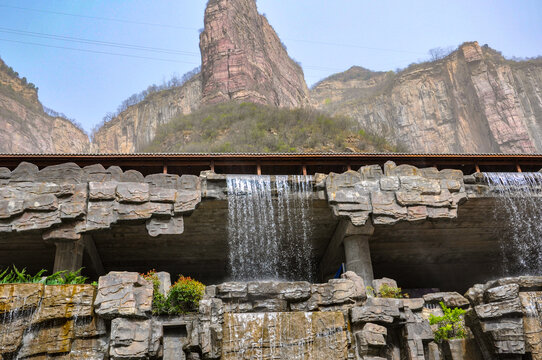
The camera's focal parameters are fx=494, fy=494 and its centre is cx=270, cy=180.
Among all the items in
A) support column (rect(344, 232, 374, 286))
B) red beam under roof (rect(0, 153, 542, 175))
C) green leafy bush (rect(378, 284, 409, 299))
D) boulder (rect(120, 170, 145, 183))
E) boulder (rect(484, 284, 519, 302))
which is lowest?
boulder (rect(484, 284, 519, 302))

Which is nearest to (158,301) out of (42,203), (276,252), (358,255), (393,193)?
(42,203)

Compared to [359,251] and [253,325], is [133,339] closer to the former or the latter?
[253,325]

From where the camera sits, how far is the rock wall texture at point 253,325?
→ 10242 mm

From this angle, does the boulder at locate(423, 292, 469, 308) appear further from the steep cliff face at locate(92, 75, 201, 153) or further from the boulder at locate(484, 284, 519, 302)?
the steep cliff face at locate(92, 75, 201, 153)

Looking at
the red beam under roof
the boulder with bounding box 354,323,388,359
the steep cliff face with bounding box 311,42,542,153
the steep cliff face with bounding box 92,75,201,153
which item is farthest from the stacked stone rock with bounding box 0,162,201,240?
the steep cliff face with bounding box 92,75,201,153

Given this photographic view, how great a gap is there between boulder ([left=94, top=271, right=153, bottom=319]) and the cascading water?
11.8 metres

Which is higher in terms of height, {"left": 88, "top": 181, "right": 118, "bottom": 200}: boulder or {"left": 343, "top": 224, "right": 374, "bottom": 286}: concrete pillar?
{"left": 88, "top": 181, "right": 118, "bottom": 200}: boulder

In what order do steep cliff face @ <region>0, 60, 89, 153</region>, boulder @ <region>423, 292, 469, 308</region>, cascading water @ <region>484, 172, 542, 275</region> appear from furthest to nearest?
steep cliff face @ <region>0, 60, 89, 153</region>, cascading water @ <region>484, 172, 542, 275</region>, boulder @ <region>423, 292, 469, 308</region>

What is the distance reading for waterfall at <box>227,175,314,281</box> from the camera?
51.6 ft

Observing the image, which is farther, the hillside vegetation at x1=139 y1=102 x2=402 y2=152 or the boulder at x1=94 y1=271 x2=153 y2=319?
the hillside vegetation at x1=139 y1=102 x2=402 y2=152

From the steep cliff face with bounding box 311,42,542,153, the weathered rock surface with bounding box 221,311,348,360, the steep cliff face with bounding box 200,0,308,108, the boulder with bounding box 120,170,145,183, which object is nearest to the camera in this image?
the weathered rock surface with bounding box 221,311,348,360

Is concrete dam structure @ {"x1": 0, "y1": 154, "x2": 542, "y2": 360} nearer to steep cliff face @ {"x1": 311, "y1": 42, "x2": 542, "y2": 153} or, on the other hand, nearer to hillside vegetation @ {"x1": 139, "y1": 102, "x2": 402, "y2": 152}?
hillside vegetation @ {"x1": 139, "y1": 102, "x2": 402, "y2": 152}

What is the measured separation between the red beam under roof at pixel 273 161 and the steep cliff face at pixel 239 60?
83.0 feet

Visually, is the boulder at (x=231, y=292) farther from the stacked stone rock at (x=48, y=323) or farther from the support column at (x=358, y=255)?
the support column at (x=358, y=255)
